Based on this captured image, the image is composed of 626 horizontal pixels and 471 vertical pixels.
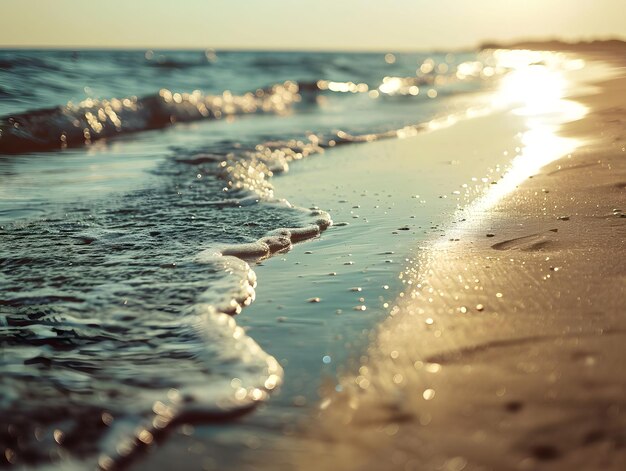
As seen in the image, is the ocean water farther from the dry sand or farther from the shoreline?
the dry sand

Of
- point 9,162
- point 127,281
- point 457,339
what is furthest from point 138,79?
point 457,339

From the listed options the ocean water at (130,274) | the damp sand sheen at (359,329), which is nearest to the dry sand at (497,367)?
the damp sand sheen at (359,329)

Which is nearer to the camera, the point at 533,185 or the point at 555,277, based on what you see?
the point at 555,277

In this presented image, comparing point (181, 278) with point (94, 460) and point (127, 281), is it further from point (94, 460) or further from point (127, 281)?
point (94, 460)

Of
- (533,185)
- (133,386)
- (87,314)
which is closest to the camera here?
(133,386)

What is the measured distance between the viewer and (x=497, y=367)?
207cm

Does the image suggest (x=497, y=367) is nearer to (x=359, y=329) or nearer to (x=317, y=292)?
(x=359, y=329)

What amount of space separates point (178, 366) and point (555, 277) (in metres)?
1.47

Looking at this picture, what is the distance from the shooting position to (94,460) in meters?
1.74

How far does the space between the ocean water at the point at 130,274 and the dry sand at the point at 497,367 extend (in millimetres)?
344

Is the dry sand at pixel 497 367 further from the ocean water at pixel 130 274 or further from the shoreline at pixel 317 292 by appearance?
the ocean water at pixel 130 274

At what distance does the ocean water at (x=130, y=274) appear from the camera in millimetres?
1966

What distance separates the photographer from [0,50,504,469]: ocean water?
1966 millimetres

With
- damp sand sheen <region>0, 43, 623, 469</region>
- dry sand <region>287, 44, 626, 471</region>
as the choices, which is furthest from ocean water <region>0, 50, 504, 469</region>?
dry sand <region>287, 44, 626, 471</region>
